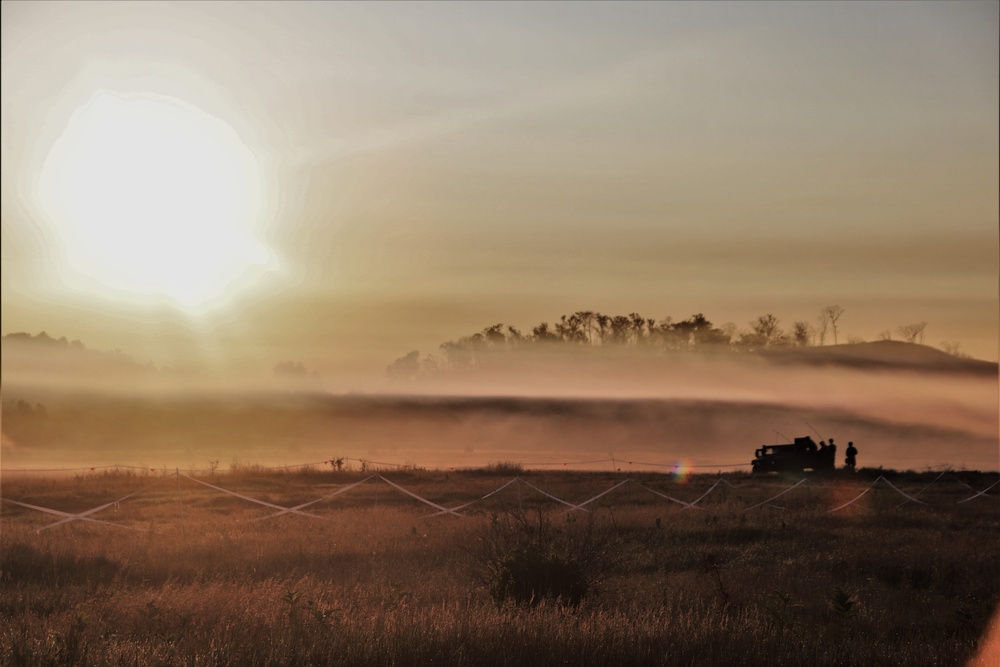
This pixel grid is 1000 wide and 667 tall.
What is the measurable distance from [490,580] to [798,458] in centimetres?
4070

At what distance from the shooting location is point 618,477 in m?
50.0

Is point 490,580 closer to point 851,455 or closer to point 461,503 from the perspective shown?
point 461,503

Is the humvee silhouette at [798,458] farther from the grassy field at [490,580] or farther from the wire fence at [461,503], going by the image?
the grassy field at [490,580]

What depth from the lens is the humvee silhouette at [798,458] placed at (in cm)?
5238

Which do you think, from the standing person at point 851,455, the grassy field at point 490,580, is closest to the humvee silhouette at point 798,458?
the standing person at point 851,455

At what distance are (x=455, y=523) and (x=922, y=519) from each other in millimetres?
13098

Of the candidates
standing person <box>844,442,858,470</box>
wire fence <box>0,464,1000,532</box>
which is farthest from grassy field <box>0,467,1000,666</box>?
standing person <box>844,442,858,470</box>

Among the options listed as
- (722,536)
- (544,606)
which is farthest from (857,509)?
(544,606)

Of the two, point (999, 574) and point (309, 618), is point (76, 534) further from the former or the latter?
point (999, 574)

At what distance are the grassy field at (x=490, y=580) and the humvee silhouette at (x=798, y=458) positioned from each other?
595 inches

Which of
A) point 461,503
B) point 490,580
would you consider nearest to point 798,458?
point 461,503

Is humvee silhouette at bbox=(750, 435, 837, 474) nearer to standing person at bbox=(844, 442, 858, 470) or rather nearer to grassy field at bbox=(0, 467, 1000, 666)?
standing person at bbox=(844, 442, 858, 470)

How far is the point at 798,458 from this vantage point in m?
52.7

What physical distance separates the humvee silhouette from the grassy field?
1511 cm
